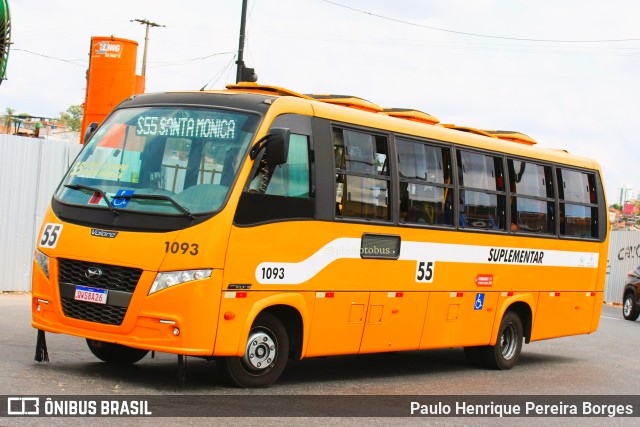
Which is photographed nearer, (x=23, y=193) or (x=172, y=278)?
(x=172, y=278)

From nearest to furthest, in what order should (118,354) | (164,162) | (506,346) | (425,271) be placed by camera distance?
(164,162)
(118,354)
(425,271)
(506,346)

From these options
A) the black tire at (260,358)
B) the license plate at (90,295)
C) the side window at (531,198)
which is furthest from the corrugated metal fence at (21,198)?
the black tire at (260,358)

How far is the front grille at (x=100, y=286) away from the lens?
987cm

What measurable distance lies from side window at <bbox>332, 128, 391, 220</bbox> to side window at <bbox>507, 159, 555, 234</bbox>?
3.20 metres

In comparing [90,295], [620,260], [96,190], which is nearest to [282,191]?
[96,190]

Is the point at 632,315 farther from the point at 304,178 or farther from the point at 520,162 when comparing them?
the point at 304,178

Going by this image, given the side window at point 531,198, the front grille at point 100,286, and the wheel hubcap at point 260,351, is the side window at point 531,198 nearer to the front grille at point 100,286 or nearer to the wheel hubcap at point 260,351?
the wheel hubcap at point 260,351

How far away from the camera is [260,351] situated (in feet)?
34.5

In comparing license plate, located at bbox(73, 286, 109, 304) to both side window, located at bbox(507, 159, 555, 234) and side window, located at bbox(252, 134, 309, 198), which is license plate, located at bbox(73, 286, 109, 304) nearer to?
side window, located at bbox(252, 134, 309, 198)

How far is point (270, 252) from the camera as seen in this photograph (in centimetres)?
1047

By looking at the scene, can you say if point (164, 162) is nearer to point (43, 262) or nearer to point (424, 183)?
Result: point (43, 262)

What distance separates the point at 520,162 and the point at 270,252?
582 centimetres

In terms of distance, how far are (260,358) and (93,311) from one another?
1713mm

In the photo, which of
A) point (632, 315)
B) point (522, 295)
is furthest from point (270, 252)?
point (632, 315)
